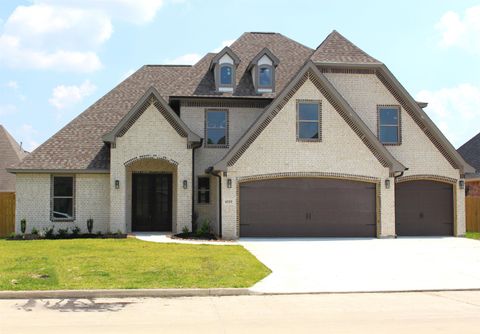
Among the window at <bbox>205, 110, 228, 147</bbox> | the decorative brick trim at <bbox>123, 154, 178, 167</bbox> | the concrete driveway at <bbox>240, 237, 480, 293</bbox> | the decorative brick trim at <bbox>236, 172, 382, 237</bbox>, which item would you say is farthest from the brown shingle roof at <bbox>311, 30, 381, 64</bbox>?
the concrete driveway at <bbox>240, 237, 480, 293</bbox>

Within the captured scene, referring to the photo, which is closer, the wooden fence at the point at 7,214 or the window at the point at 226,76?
the wooden fence at the point at 7,214

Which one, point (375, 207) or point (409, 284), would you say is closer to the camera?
point (409, 284)

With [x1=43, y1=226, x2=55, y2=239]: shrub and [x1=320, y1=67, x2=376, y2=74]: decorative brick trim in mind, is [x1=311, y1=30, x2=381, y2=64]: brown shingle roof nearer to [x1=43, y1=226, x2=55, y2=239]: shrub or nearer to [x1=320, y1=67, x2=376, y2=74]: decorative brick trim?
[x1=320, y1=67, x2=376, y2=74]: decorative brick trim

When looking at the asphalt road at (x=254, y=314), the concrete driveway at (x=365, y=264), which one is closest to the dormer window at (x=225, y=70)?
the concrete driveway at (x=365, y=264)

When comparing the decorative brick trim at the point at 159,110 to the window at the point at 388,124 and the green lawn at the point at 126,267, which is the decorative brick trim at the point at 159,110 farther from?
the window at the point at 388,124

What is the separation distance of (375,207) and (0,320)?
18.6 metres

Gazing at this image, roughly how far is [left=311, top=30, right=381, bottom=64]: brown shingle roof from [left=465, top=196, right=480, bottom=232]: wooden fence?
9.79m

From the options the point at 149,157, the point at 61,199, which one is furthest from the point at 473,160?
the point at 61,199

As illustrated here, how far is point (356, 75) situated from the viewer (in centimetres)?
2645

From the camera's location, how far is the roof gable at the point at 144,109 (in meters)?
24.7

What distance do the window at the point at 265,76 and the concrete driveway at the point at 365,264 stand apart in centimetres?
804

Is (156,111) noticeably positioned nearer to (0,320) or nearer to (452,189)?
(452,189)

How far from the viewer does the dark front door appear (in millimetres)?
26875

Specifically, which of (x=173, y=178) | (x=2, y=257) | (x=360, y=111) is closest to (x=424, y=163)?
(x=360, y=111)
